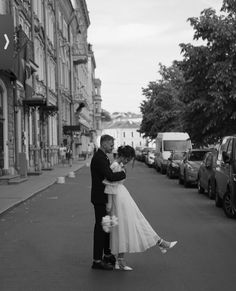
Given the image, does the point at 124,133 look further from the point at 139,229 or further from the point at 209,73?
the point at 139,229

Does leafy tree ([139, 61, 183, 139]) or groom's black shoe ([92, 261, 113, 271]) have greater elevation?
leafy tree ([139, 61, 183, 139])

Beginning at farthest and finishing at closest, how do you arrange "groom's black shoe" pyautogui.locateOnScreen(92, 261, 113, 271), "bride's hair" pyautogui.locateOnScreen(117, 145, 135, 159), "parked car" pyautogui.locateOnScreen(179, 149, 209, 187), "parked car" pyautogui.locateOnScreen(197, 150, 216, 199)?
"parked car" pyautogui.locateOnScreen(179, 149, 209, 187) → "parked car" pyautogui.locateOnScreen(197, 150, 216, 199) → "groom's black shoe" pyautogui.locateOnScreen(92, 261, 113, 271) → "bride's hair" pyautogui.locateOnScreen(117, 145, 135, 159)

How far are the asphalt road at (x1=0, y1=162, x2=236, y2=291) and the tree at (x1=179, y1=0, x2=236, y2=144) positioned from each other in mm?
8492

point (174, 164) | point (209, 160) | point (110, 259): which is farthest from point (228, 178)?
point (174, 164)

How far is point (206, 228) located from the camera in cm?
1091

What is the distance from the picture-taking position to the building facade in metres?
25.4

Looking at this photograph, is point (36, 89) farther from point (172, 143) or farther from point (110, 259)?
point (110, 259)

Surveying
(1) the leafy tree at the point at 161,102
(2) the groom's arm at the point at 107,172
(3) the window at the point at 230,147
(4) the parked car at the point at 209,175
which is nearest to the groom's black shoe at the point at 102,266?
(2) the groom's arm at the point at 107,172

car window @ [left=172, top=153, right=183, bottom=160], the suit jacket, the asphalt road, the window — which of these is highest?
the window

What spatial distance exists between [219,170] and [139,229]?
711 cm

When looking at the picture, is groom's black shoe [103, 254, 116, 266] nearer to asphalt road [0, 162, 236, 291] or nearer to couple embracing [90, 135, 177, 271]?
couple embracing [90, 135, 177, 271]

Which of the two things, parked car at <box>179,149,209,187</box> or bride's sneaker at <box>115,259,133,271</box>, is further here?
parked car at <box>179,149,209,187</box>

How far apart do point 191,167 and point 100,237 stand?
14272mm

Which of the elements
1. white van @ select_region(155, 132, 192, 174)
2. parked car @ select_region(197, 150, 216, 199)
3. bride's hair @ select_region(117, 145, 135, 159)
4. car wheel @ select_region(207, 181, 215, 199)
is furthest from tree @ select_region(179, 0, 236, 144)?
bride's hair @ select_region(117, 145, 135, 159)
